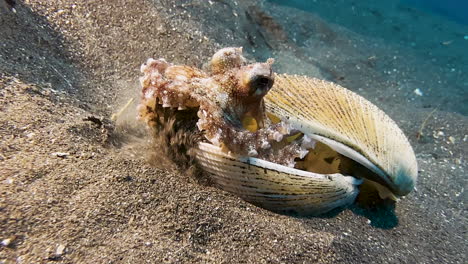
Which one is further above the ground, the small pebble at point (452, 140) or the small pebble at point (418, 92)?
the small pebble at point (418, 92)

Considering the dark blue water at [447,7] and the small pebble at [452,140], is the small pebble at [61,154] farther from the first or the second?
the dark blue water at [447,7]

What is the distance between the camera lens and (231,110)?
200cm

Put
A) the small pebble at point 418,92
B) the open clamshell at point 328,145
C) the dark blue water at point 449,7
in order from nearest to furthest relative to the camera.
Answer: the open clamshell at point 328,145 → the small pebble at point 418,92 → the dark blue water at point 449,7

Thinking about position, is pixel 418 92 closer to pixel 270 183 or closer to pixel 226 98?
pixel 270 183

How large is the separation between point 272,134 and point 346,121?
781 millimetres

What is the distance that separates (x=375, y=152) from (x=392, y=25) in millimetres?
9724

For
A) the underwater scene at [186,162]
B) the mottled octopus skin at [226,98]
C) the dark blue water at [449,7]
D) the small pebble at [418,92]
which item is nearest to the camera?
the underwater scene at [186,162]

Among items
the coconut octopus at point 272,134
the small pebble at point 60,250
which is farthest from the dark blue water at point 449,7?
the small pebble at point 60,250

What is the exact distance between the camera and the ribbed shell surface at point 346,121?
233 centimetres

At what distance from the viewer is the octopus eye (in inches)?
77.3

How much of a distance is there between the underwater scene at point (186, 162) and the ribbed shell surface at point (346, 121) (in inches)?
0.5

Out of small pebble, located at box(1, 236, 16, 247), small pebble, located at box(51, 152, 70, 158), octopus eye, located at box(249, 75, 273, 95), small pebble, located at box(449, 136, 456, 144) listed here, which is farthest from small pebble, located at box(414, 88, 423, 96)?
small pebble, located at box(1, 236, 16, 247)

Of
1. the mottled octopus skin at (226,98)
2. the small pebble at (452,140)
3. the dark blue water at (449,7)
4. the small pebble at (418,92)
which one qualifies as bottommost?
the small pebble at (452,140)

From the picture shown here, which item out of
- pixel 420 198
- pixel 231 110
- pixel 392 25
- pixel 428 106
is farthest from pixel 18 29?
pixel 392 25
